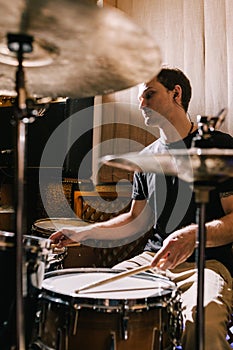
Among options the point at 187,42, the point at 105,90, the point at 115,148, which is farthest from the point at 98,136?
the point at 105,90

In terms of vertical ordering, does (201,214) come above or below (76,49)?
below

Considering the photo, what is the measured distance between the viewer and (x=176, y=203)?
1871mm

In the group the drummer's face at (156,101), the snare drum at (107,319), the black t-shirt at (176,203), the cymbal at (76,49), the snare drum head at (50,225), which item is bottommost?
the snare drum at (107,319)

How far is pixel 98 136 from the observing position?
9.41 feet

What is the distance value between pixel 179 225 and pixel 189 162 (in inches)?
35.5

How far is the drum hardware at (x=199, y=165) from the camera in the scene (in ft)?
3.17

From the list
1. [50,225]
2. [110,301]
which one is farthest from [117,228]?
[110,301]

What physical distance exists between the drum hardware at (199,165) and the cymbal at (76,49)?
0.19 metres

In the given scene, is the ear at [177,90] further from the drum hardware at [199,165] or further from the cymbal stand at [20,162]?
the cymbal stand at [20,162]

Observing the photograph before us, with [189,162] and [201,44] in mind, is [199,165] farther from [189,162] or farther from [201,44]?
[201,44]

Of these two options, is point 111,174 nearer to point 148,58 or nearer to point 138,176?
point 138,176

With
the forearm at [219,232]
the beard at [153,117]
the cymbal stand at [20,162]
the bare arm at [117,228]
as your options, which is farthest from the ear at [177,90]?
the cymbal stand at [20,162]

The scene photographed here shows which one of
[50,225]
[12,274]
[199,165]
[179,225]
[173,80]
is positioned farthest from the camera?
[50,225]

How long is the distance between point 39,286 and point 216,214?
0.83m
